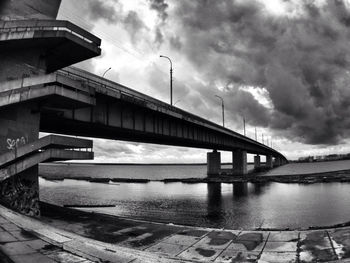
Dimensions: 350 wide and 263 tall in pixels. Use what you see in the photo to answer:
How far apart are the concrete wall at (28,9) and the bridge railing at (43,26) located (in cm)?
157

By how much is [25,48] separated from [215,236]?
15066 mm

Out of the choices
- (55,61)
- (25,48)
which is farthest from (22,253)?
(55,61)

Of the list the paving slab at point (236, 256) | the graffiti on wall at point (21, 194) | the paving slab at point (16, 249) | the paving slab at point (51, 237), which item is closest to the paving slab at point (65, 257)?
the paving slab at point (16, 249)

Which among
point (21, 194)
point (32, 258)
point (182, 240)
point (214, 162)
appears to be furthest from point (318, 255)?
point (214, 162)

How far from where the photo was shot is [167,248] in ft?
34.6

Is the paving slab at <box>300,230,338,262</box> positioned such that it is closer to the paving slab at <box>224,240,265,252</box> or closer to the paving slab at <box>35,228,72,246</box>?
the paving slab at <box>224,240,265,252</box>

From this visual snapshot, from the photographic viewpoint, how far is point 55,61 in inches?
695

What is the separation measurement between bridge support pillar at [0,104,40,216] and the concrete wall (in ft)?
17.5

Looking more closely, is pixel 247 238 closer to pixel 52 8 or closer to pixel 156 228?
pixel 156 228

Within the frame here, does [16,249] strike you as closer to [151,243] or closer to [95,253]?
[95,253]

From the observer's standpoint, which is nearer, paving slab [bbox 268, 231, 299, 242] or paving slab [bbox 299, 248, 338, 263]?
paving slab [bbox 299, 248, 338, 263]

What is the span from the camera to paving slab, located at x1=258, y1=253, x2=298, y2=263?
28.6ft

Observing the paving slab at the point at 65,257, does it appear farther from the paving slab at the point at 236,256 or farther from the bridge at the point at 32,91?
the bridge at the point at 32,91

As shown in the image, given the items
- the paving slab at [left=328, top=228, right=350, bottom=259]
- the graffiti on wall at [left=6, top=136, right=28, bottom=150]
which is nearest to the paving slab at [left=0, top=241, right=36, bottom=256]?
the graffiti on wall at [left=6, top=136, right=28, bottom=150]
